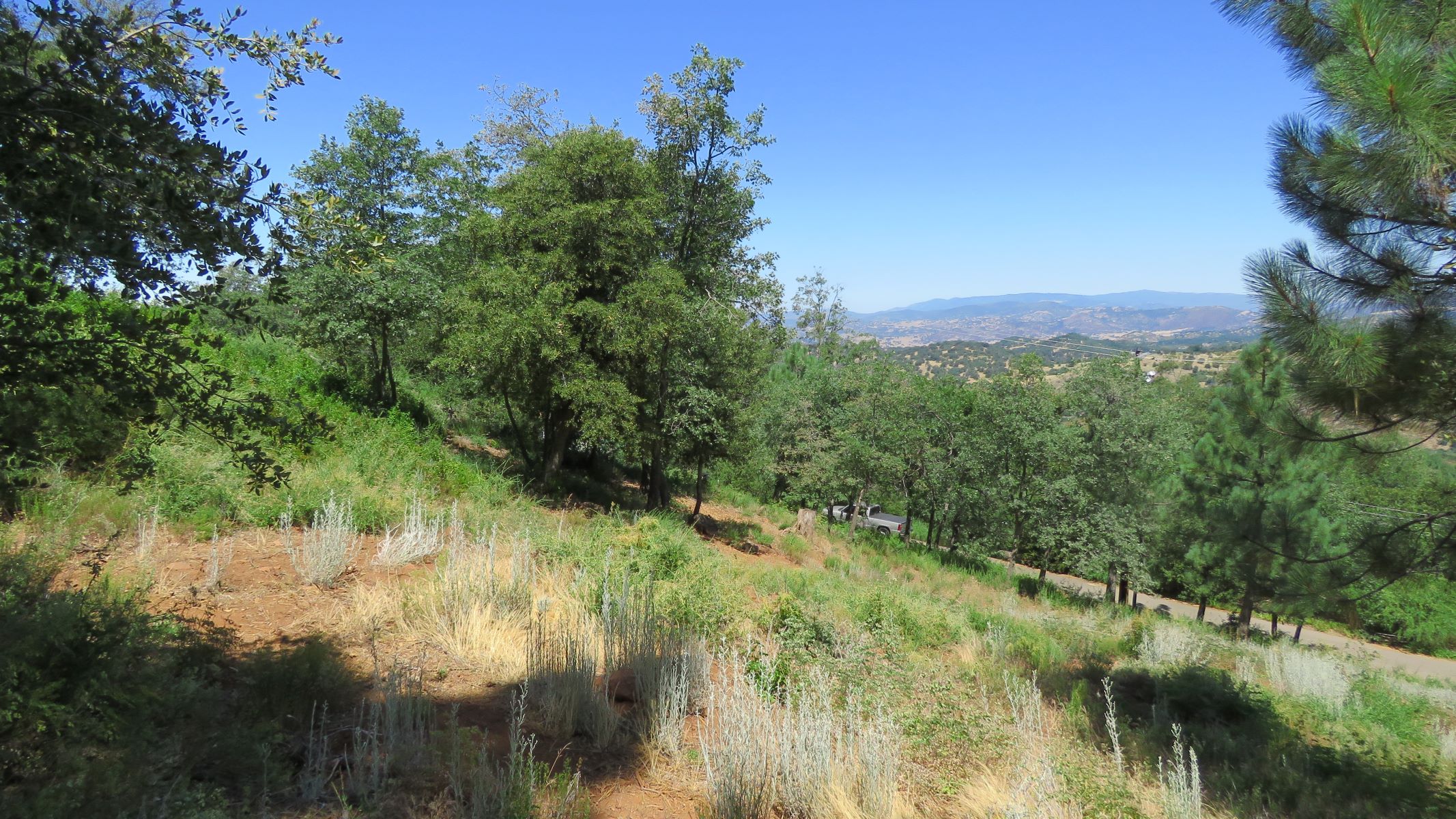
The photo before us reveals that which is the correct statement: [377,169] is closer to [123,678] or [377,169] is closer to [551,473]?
[551,473]

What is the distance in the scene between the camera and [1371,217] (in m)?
4.34

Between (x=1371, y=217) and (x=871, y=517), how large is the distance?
39.1 m

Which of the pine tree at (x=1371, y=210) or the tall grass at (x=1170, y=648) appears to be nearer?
the pine tree at (x=1371, y=210)

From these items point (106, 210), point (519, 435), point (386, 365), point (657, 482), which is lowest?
point (657, 482)

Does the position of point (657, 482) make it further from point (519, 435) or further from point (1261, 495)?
point (1261, 495)

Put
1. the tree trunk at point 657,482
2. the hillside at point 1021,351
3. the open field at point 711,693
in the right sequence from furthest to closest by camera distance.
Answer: the hillside at point 1021,351
the tree trunk at point 657,482
the open field at point 711,693

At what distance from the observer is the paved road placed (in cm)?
1620

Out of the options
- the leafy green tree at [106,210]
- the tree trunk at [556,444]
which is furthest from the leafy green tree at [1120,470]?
the leafy green tree at [106,210]

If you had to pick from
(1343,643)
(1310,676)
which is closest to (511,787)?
(1310,676)

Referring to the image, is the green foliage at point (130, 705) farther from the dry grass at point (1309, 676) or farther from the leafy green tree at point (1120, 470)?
the leafy green tree at point (1120, 470)

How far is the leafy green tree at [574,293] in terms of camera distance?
38.0 ft

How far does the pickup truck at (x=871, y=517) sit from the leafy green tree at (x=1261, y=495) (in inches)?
451

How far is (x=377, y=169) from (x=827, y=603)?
1464 cm

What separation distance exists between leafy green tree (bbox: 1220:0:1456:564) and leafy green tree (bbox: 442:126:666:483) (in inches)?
354
